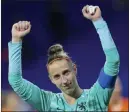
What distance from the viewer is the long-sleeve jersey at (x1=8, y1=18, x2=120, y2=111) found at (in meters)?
2.82

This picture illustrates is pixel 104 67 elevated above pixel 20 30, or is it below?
below

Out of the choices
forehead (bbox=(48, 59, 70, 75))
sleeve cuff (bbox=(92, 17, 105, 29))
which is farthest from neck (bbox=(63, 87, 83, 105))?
sleeve cuff (bbox=(92, 17, 105, 29))

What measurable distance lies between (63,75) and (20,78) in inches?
7.1

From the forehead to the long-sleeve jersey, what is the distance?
0.10m

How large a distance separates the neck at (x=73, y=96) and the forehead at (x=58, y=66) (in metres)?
0.10

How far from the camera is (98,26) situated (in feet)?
9.25

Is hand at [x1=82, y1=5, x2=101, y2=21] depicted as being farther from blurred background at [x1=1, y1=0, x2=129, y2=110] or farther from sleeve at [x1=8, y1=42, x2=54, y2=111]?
sleeve at [x1=8, y1=42, x2=54, y2=111]

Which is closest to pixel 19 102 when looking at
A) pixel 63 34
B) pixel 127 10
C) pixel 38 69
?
pixel 38 69

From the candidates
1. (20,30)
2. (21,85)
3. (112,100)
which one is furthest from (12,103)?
(112,100)

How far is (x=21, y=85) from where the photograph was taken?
2.84 meters

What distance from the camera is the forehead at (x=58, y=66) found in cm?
282

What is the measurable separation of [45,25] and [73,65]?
0.68 ft

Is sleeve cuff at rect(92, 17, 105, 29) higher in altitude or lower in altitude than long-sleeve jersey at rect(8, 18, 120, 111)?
higher

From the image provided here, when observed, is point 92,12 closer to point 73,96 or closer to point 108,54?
point 108,54
